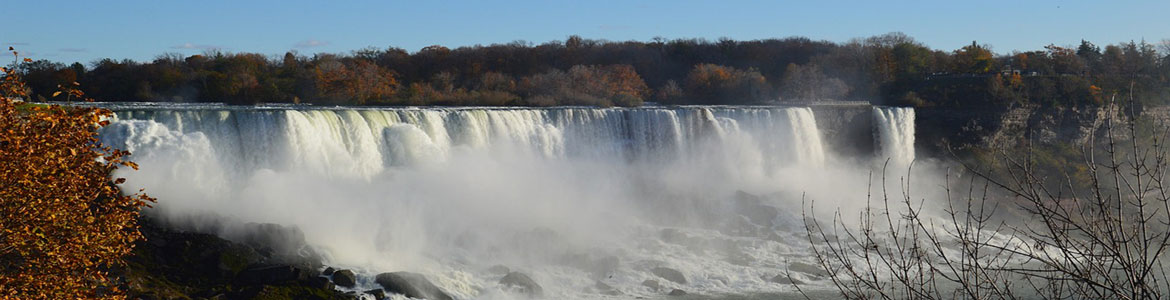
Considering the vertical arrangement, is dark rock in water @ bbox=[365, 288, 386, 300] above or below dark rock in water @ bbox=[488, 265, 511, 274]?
above

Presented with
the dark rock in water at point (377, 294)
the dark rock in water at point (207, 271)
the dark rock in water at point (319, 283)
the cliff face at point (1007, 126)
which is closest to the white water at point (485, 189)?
the dark rock in water at point (207, 271)

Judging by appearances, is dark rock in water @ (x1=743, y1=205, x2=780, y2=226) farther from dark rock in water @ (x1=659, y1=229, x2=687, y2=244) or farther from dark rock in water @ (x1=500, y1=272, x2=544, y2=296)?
dark rock in water @ (x1=500, y1=272, x2=544, y2=296)

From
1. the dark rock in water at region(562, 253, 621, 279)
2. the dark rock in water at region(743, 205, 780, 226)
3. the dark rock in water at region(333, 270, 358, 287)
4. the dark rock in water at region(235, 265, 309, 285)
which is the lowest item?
the dark rock in water at region(743, 205, 780, 226)

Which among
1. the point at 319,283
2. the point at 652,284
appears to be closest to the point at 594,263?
the point at 652,284

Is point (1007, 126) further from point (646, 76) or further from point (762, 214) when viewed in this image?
point (646, 76)

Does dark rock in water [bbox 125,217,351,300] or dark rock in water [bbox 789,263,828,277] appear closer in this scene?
dark rock in water [bbox 125,217,351,300]

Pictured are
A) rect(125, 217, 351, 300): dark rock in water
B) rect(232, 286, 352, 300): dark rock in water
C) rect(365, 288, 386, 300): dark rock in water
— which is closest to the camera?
rect(125, 217, 351, 300): dark rock in water

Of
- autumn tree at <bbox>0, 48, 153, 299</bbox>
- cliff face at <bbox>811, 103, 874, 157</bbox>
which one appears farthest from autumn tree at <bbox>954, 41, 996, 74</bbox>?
autumn tree at <bbox>0, 48, 153, 299</bbox>

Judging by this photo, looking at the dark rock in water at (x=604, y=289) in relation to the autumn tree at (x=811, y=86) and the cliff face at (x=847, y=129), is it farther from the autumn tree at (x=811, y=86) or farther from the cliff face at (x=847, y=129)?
the autumn tree at (x=811, y=86)
